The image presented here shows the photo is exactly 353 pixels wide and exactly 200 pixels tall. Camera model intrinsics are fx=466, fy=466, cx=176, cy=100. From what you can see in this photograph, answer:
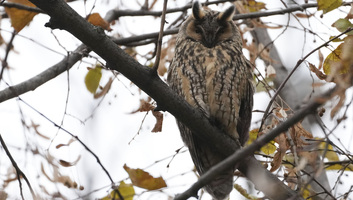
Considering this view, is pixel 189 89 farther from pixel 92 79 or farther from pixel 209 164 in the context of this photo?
pixel 92 79

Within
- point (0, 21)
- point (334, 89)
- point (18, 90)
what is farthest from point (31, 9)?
point (334, 89)

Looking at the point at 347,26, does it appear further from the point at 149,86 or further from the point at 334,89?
the point at 334,89

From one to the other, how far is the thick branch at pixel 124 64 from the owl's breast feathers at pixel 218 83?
60 cm

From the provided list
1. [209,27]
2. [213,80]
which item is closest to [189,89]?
[213,80]

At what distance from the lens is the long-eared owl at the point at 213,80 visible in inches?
119

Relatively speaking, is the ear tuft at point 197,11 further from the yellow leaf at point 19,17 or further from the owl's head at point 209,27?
the yellow leaf at point 19,17

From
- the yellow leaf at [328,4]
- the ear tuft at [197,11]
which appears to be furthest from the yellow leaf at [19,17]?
Answer: the yellow leaf at [328,4]

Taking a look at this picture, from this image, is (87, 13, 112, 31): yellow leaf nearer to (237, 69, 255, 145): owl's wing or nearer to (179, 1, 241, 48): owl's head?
(179, 1, 241, 48): owl's head

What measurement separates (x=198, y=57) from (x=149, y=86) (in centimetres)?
107

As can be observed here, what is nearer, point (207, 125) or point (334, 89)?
point (334, 89)

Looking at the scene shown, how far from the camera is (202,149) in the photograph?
10.3ft

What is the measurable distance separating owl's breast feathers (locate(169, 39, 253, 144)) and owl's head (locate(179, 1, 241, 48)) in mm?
80

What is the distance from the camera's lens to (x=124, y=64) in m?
2.12

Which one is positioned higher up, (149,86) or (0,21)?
(0,21)
